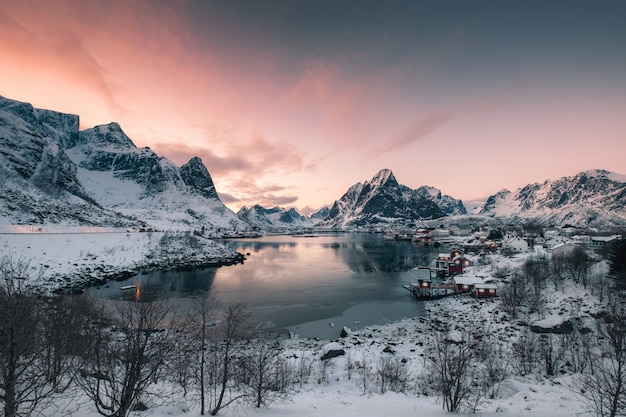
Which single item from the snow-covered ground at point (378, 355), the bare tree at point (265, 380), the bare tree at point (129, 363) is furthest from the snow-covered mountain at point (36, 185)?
the bare tree at point (129, 363)

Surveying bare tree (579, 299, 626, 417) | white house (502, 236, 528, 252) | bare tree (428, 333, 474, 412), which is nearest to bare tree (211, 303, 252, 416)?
bare tree (428, 333, 474, 412)

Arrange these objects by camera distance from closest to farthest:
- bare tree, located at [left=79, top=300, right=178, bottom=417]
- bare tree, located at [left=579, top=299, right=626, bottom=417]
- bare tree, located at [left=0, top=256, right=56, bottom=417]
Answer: bare tree, located at [left=0, top=256, right=56, bottom=417] → bare tree, located at [left=79, top=300, right=178, bottom=417] → bare tree, located at [left=579, top=299, right=626, bottom=417]

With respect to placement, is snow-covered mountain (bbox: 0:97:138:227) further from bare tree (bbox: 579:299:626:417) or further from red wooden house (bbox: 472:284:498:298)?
red wooden house (bbox: 472:284:498:298)

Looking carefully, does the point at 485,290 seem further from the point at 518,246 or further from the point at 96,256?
the point at 96,256

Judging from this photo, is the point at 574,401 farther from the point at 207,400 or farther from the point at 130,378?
the point at 130,378

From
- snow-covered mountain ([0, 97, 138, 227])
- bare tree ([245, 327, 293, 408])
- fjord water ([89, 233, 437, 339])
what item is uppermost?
snow-covered mountain ([0, 97, 138, 227])

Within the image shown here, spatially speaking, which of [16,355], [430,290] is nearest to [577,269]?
[430,290]

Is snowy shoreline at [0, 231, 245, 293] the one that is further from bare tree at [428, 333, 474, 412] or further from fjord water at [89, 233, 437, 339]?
bare tree at [428, 333, 474, 412]

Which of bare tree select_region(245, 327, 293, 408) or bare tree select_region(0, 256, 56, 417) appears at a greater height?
bare tree select_region(0, 256, 56, 417)

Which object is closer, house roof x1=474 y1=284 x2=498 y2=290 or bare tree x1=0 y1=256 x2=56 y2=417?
bare tree x1=0 y1=256 x2=56 y2=417

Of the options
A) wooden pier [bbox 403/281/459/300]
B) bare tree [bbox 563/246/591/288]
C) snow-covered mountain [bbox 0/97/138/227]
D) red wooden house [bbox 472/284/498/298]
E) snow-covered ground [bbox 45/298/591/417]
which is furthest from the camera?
snow-covered mountain [bbox 0/97/138/227]

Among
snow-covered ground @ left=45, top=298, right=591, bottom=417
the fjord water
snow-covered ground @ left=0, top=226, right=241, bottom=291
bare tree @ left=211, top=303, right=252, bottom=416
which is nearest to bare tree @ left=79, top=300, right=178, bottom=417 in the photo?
snow-covered ground @ left=45, top=298, right=591, bottom=417

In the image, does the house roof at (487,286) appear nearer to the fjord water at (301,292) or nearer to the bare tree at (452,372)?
the fjord water at (301,292)

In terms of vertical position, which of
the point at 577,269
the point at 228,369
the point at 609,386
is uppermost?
the point at 577,269
